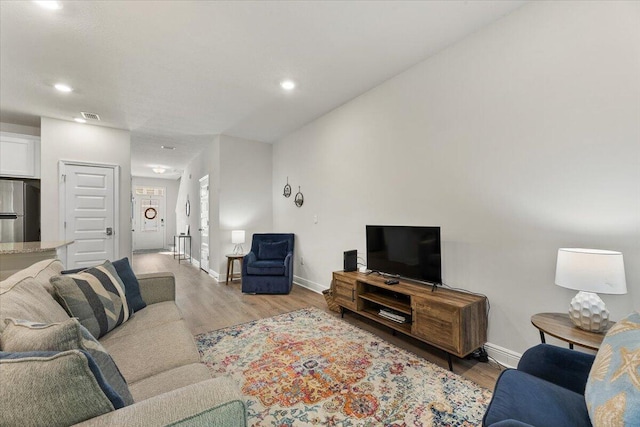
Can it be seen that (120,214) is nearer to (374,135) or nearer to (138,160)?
(138,160)

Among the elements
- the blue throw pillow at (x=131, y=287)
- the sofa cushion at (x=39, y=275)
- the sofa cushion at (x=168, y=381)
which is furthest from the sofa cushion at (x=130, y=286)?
the sofa cushion at (x=168, y=381)

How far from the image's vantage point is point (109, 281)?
195cm

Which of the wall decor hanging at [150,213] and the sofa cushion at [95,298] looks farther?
the wall decor hanging at [150,213]

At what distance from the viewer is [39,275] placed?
1626mm

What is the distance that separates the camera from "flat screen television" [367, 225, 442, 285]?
8.21 feet

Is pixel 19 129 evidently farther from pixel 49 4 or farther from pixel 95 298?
pixel 95 298

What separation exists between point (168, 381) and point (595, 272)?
2297 mm

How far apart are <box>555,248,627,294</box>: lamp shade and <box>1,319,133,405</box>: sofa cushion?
226cm

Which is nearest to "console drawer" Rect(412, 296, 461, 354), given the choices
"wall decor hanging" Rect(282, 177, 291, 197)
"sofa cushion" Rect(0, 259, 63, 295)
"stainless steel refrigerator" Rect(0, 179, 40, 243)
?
"sofa cushion" Rect(0, 259, 63, 295)

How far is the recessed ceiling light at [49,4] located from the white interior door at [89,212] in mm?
3106

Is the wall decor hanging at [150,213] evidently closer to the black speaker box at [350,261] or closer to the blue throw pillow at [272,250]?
the blue throw pillow at [272,250]

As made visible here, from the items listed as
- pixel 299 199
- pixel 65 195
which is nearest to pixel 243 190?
pixel 299 199

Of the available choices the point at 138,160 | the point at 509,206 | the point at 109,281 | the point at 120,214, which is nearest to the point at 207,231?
the point at 120,214

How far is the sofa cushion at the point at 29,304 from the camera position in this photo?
1.12 meters
